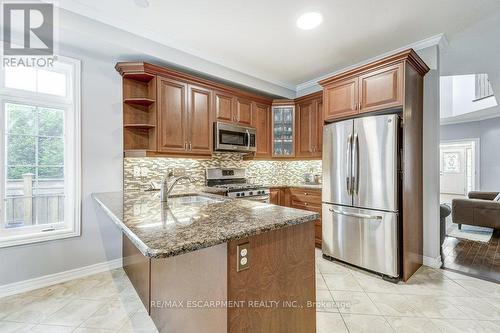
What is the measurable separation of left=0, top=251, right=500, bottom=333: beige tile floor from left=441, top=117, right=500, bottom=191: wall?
5486mm

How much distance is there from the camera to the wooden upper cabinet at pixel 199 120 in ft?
10.7

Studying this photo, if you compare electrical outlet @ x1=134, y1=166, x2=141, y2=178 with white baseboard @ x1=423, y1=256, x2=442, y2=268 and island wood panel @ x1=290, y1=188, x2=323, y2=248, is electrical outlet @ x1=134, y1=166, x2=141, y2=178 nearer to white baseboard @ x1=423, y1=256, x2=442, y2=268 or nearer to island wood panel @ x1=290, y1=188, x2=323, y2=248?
island wood panel @ x1=290, y1=188, x2=323, y2=248

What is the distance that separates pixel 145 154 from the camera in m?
2.95

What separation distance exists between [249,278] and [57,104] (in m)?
2.89

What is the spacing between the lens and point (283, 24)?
2584 millimetres

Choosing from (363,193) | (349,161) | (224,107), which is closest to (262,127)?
(224,107)

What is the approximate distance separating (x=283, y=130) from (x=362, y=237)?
2287 millimetres

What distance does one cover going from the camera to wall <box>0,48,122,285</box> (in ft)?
8.52

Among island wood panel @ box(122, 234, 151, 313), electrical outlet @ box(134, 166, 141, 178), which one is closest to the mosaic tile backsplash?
electrical outlet @ box(134, 166, 141, 178)

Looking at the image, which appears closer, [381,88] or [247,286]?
[247,286]

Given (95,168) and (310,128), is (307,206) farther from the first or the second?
(95,168)

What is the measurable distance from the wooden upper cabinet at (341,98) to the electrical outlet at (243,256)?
2.47m

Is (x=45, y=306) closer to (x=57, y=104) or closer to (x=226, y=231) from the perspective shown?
(x=57, y=104)

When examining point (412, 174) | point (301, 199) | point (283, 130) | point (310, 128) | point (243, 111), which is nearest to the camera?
point (412, 174)
